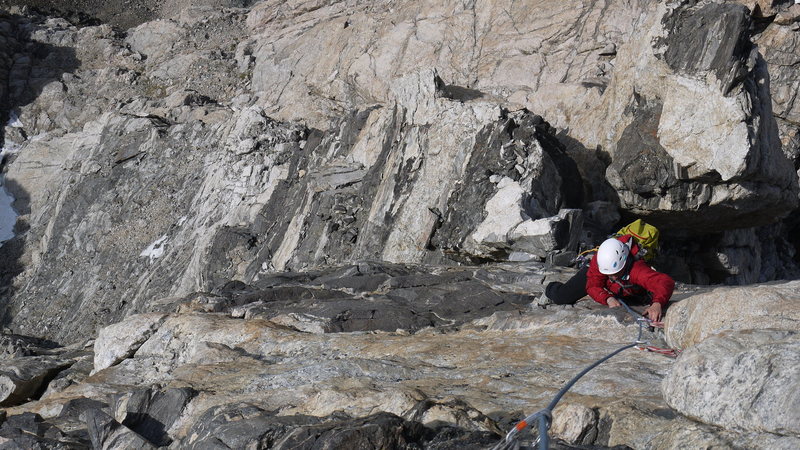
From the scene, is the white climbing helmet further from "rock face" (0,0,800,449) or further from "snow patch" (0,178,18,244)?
"snow patch" (0,178,18,244)

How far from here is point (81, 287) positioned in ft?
98.2

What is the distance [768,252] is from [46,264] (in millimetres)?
28417

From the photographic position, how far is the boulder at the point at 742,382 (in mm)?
5652

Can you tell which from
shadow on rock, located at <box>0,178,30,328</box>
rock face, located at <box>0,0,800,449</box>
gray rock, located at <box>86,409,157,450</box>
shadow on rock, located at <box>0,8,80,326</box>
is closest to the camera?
rock face, located at <box>0,0,800,449</box>

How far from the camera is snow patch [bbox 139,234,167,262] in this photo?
2864 centimetres

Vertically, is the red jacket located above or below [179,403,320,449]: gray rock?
above

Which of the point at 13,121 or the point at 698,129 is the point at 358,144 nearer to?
the point at 698,129

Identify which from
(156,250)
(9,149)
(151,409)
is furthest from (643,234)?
(9,149)

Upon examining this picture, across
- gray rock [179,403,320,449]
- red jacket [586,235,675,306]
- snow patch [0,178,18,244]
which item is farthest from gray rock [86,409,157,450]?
snow patch [0,178,18,244]

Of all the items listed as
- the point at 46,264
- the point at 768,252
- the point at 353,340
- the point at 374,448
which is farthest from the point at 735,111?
the point at 46,264

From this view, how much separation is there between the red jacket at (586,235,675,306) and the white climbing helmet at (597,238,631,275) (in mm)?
154

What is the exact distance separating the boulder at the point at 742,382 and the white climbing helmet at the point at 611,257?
14.3 ft

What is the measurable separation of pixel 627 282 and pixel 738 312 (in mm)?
3249

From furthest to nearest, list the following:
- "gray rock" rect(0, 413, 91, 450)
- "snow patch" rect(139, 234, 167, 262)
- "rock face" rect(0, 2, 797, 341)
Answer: "snow patch" rect(139, 234, 167, 262) → "rock face" rect(0, 2, 797, 341) → "gray rock" rect(0, 413, 91, 450)
